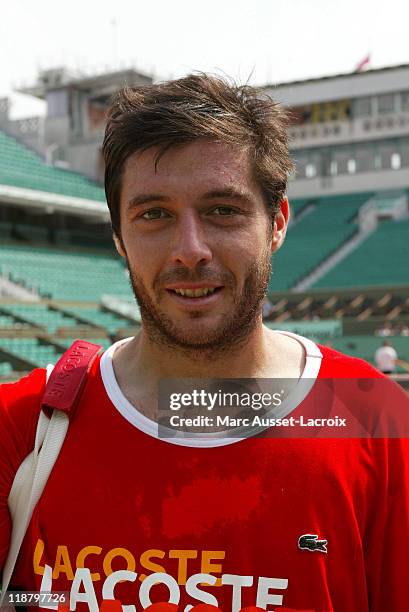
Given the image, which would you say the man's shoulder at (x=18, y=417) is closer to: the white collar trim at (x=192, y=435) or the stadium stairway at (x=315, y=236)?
the white collar trim at (x=192, y=435)

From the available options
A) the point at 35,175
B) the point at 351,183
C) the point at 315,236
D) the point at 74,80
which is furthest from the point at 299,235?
the point at 35,175

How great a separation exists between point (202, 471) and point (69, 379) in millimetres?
358

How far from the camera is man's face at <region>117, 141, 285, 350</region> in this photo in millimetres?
1497

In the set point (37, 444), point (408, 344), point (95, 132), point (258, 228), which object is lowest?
point (37, 444)

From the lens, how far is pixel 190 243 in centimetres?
147

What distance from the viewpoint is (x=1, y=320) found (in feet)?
51.3

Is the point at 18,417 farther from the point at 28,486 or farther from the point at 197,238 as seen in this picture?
the point at 197,238

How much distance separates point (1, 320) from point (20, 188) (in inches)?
260

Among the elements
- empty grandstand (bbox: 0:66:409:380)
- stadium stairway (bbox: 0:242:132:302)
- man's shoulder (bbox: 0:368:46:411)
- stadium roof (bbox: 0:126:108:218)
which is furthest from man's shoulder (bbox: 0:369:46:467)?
stadium roof (bbox: 0:126:108:218)

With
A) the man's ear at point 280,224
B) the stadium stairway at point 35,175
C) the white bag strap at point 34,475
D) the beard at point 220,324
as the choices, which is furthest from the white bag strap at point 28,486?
the stadium stairway at point 35,175

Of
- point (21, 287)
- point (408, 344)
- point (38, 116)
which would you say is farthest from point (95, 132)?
point (408, 344)

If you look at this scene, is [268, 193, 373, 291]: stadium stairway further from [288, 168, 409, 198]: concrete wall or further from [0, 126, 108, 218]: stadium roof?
[0, 126, 108, 218]: stadium roof

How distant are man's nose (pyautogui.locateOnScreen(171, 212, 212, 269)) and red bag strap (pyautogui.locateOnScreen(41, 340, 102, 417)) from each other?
0.36 m

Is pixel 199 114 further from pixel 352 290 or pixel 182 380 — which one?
pixel 352 290
